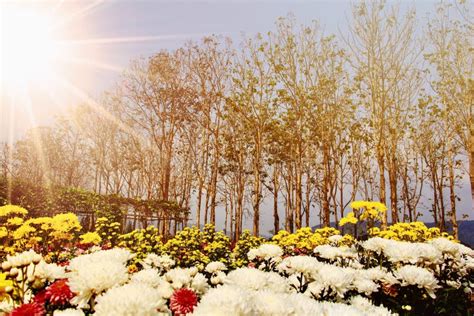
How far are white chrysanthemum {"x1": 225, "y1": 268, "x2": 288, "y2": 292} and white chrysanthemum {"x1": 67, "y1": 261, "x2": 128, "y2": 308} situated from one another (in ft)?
1.85

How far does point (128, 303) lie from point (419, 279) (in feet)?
6.39

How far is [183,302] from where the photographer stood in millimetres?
1480

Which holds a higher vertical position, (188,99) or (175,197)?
(188,99)

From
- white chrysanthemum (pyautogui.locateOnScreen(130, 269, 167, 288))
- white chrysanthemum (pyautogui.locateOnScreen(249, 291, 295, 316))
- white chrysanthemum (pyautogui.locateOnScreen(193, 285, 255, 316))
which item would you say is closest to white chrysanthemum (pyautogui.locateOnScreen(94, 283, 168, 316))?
white chrysanthemum (pyautogui.locateOnScreen(193, 285, 255, 316))

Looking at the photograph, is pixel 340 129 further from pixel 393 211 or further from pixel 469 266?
pixel 469 266

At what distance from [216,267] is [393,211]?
14.4 meters

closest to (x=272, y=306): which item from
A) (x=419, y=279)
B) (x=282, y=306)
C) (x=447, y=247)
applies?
(x=282, y=306)

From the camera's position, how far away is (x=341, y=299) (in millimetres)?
2066

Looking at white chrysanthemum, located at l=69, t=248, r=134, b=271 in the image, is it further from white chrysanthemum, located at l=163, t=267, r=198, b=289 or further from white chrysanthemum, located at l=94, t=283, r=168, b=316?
white chrysanthemum, located at l=94, t=283, r=168, b=316

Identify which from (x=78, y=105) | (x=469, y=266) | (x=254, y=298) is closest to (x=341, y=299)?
(x=254, y=298)

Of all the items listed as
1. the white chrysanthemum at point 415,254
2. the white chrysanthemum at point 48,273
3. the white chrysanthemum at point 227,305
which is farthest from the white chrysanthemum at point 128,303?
the white chrysanthemum at point 415,254

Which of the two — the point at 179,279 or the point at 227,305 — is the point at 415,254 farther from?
the point at 227,305

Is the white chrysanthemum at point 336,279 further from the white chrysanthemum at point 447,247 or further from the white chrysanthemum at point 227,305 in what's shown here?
the white chrysanthemum at point 447,247

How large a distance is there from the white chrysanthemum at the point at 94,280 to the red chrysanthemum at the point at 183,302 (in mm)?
237
